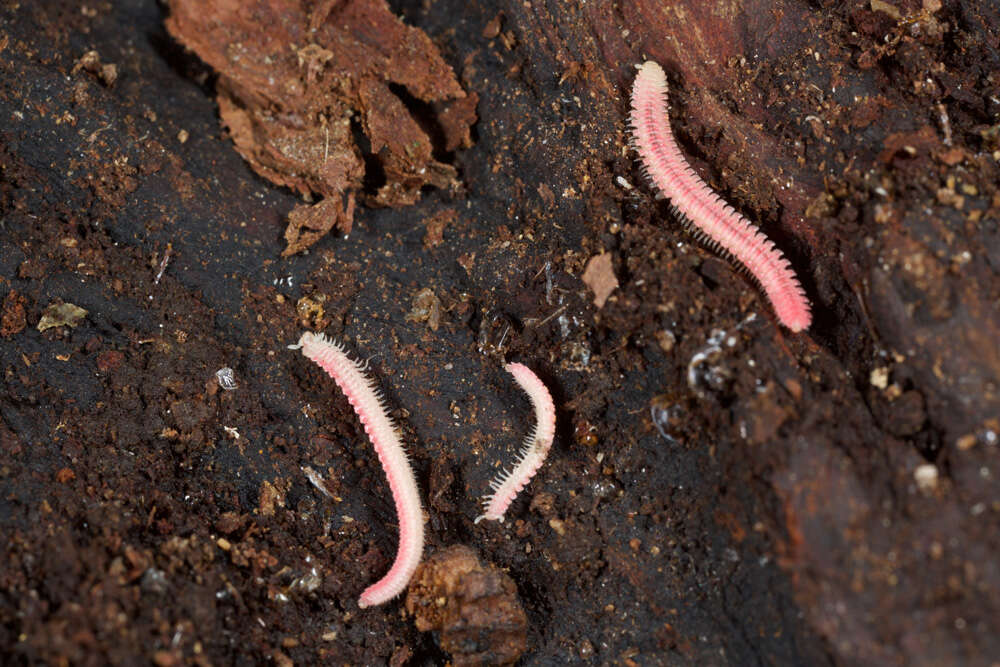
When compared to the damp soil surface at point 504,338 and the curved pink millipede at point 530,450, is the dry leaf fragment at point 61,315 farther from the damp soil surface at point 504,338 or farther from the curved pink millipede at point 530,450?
the curved pink millipede at point 530,450

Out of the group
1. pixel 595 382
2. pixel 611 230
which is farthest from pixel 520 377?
pixel 611 230

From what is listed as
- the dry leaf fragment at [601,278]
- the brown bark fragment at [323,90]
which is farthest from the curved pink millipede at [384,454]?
the dry leaf fragment at [601,278]

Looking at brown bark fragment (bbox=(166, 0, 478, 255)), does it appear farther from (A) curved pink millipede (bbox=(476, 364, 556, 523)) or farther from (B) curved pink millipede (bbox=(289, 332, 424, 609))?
(A) curved pink millipede (bbox=(476, 364, 556, 523))

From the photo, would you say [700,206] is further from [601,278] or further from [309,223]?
[309,223]

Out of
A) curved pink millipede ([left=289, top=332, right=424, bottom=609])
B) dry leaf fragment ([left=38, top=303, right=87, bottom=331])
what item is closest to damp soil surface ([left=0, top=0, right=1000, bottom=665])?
dry leaf fragment ([left=38, top=303, right=87, bottom=331])

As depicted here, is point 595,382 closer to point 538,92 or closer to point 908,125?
point 538,92

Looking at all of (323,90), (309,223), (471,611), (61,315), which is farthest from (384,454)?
(323,90)
